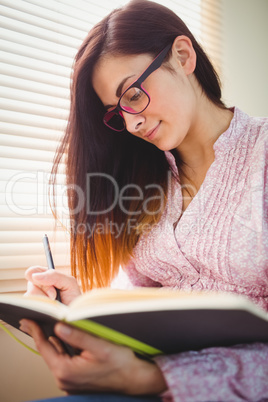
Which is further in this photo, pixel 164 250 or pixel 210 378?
pixel 164 250

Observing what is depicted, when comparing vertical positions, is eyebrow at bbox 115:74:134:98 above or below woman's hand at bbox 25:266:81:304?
above

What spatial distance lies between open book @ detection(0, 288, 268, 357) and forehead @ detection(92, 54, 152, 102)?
0.56 meters

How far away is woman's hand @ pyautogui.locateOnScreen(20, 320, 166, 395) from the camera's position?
0.44 m

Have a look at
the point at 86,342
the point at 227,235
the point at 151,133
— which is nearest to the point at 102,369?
the point at 86,342

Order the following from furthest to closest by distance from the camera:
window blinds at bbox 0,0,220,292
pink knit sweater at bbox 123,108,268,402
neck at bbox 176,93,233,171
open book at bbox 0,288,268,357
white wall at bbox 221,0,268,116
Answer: white wall at bbox 221,0,268,116
window blinds at bbox 0,0,220,292
neck at bbox 176,93,233,171
pink knit sweater at bbox 123,108,268,402
open book at bbox 0,288,268,357

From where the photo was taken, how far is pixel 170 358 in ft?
1.57

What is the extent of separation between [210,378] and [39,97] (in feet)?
3.14

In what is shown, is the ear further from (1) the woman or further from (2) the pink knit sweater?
(2) the pink knit sweater

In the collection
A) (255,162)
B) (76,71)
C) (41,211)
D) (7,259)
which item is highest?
(76,71)

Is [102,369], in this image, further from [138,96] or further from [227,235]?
[138,96]

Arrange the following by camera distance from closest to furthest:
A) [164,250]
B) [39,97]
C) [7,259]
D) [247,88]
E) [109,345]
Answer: [109,345] → [164,250] → [7,259] → [39,97] → [247,88]

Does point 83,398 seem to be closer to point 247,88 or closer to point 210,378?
point 210,378

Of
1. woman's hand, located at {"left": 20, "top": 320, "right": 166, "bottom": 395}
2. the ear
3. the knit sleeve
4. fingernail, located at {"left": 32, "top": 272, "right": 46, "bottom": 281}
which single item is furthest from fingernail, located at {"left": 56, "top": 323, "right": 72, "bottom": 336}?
the ear

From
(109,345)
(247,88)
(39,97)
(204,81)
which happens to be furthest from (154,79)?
(247,88)
